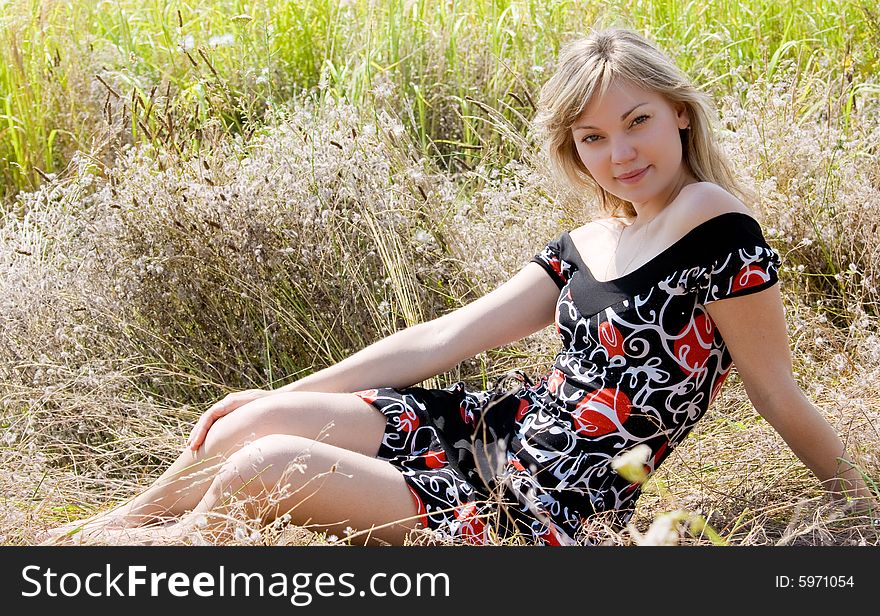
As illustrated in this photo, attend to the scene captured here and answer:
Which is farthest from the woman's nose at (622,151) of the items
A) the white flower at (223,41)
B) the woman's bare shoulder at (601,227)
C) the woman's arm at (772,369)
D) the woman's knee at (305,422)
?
the white flower at (223,41)

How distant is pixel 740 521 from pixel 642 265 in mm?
576

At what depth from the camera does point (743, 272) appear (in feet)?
6.05

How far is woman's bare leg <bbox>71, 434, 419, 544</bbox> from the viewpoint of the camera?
1886 mm

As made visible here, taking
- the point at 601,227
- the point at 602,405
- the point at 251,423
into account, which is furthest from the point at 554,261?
the point at 251,423

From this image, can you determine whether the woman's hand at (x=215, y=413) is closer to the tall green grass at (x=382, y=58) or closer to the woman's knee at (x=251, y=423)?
the woman's knee at (x=251, y=423)

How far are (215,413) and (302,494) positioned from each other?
0.96ft

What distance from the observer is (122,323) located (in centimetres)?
287

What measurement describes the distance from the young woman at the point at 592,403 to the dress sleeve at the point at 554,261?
66 mm

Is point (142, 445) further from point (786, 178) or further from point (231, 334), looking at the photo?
point (786, 178)

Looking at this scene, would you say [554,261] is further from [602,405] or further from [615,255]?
[602,405]

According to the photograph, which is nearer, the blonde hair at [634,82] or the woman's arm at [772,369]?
the woman's arm at [772,369]

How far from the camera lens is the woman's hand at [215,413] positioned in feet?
6.70

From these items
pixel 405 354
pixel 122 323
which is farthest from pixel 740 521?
pixel 122 323

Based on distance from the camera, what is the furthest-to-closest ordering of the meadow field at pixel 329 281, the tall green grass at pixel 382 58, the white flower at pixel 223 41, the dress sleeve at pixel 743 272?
the white flower at pixel 223 41 → the tall green grass at pixel 382 58 → the meadow field at pixel 329 281 → the dress sleeve at pixel 743 272
